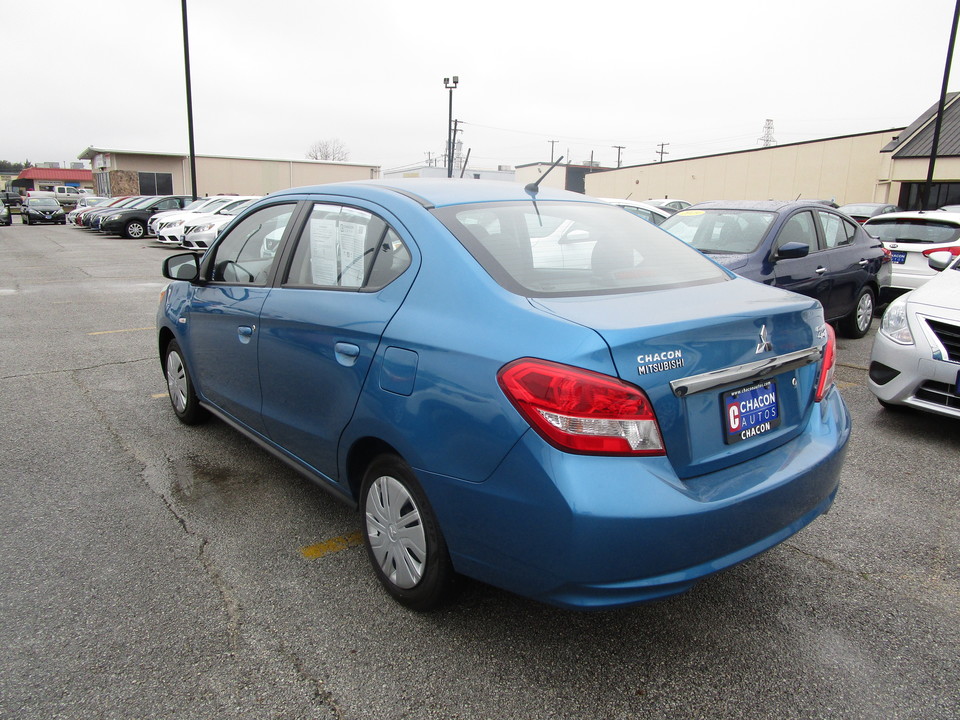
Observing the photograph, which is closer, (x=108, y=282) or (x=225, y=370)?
(x=225, y=370)

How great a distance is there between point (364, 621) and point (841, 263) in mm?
6763

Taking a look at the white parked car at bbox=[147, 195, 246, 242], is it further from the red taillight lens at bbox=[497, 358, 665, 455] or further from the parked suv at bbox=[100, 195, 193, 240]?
the red taillight lens at bbox=[497, 358, 665, 455]

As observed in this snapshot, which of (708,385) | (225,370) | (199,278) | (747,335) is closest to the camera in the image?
(708,385)

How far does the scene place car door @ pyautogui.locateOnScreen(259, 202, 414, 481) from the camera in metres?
2.61

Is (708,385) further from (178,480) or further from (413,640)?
(178,480)

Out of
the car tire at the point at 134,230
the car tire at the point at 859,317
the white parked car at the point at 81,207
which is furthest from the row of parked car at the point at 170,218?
the car tire at the point at 859,317

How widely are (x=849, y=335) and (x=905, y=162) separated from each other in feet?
83.2

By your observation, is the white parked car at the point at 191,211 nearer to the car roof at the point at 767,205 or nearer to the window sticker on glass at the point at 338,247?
the car roof at the point at 767,205

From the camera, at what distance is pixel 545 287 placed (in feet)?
7.89

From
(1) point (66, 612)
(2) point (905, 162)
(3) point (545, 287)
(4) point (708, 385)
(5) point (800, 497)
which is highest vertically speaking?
(2) point (905, 162)

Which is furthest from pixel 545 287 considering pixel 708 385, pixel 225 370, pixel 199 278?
pixel 199 278

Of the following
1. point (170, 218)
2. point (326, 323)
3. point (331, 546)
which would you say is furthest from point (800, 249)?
point (170, 218)

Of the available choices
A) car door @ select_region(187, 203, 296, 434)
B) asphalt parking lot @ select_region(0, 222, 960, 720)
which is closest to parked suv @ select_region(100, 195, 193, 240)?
asphalt parking lot @ select_region(0, 222, 960, 720)

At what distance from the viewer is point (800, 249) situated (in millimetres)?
6082
